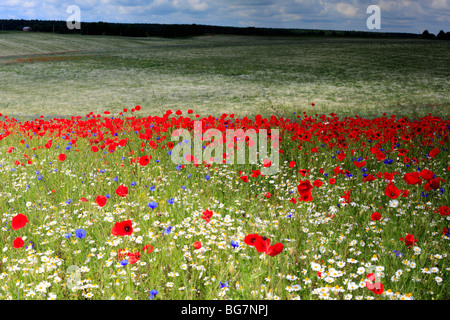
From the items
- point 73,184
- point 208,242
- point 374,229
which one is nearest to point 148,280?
point 208,242

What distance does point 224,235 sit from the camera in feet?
10.1

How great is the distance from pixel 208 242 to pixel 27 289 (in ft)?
4.60

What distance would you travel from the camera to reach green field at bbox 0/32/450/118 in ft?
49.5

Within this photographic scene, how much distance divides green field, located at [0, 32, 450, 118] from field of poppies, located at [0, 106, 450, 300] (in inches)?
147

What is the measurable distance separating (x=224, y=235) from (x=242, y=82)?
19644 millimetres

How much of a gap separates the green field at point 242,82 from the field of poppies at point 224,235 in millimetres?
3727

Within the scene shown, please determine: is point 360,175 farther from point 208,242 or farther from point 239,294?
point 239,294

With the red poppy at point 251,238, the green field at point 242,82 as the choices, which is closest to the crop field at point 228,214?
the red poppy at point 251,238

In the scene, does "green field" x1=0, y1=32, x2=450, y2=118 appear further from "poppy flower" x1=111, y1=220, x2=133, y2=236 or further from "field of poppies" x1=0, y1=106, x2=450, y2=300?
"poppy flower" x1=111, y1=220, x2=133, y2=236

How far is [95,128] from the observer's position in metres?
7.72

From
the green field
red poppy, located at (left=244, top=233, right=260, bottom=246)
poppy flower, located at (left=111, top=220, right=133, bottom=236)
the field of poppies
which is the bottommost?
the field of poppies

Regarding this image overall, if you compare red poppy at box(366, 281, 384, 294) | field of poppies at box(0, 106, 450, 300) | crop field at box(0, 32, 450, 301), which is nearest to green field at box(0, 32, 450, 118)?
crop field at box(0, 32, 450, 301)

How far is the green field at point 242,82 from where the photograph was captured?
15.1 meters

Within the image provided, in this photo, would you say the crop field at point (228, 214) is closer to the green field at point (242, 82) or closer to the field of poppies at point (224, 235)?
the field of poppies at point (224, 235)
